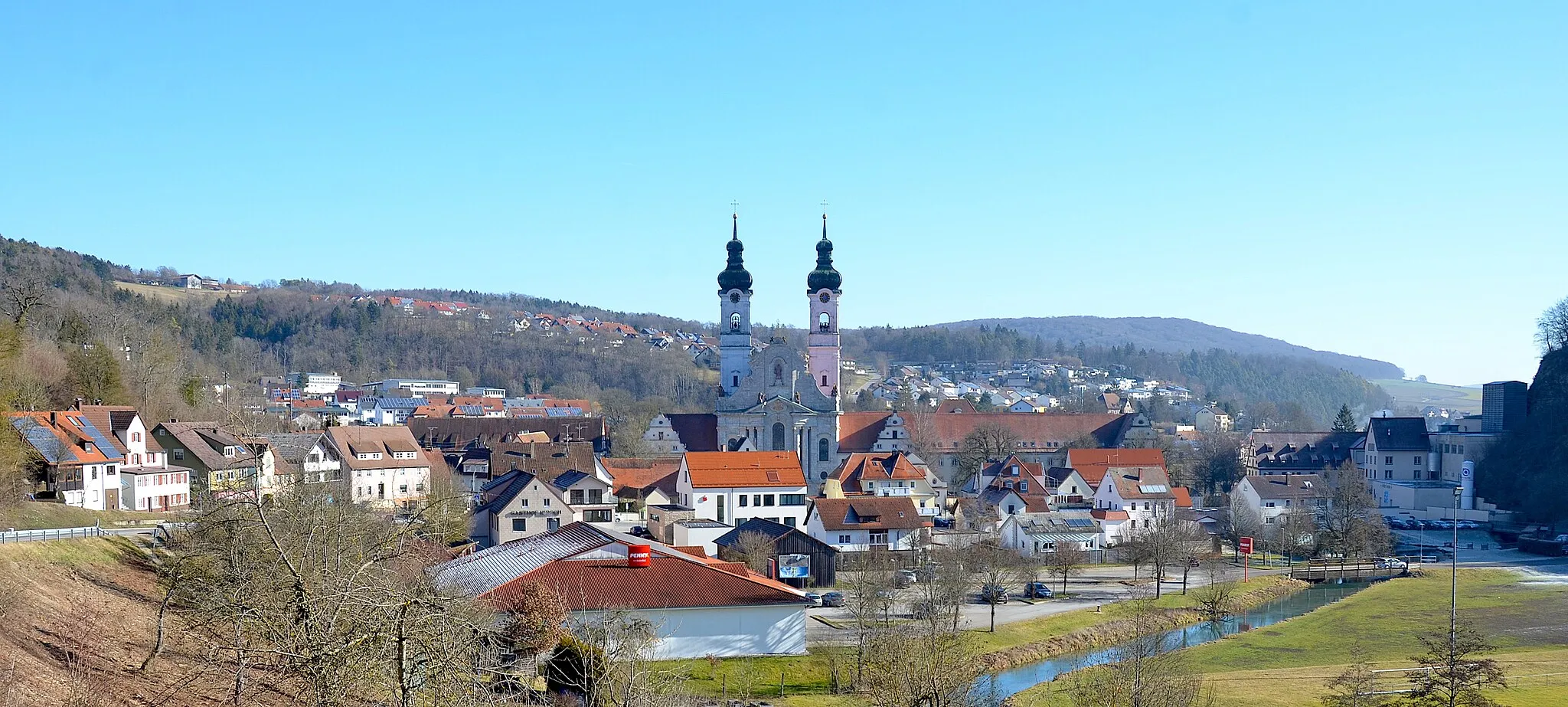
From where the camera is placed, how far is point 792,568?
40750mm

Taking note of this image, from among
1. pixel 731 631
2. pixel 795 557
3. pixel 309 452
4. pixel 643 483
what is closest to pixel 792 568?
pixel 795 557

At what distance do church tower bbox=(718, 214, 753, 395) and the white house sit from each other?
18.1 metres

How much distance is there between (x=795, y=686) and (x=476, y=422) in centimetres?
5676

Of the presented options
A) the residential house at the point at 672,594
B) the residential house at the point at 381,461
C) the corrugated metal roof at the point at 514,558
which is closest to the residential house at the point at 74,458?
the corrugated metal roof at the point at 514,558

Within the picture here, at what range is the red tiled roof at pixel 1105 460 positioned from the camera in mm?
61031

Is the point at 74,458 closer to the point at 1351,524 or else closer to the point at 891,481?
the point at 891,481

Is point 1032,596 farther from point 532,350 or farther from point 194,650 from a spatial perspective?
point 532,350

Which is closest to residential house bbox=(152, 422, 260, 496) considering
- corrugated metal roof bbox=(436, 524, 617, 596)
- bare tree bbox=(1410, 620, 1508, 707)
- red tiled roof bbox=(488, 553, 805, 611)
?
corrugated metal roof bbox=(436, 524, 617, 596)

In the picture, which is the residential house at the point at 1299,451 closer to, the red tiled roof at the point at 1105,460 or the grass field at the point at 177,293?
the red tiled roof at the point at 1105,460

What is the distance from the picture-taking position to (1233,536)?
57344 mm

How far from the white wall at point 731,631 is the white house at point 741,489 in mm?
21798

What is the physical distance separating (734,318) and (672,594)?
44.1m

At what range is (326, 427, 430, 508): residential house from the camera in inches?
2237

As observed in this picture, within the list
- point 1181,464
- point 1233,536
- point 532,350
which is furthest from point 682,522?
point 532,350
